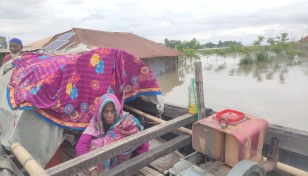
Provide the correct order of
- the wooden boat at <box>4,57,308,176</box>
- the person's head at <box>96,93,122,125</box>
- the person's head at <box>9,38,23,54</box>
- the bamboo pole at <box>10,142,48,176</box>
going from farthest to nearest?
1. the person's head at <box>9,38,23,54</box>
2. the person's head at <box>96,93,122,125</box>
3. the wooden boat at <box>4,57,308,176</box>
4. the bamboo pole at <box>10,142,48,176</box>

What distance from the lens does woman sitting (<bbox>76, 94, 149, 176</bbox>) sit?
7.43ft

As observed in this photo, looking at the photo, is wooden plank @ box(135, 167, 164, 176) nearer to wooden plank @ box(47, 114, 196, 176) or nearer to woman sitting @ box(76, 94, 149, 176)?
woman sitting @ box(76, 94, 149, 176)

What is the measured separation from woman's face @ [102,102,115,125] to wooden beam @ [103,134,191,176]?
Answer: 0.43 m

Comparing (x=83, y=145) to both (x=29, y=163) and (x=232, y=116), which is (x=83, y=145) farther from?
(x=232, y=116)

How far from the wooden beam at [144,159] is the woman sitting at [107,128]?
172 millimetres

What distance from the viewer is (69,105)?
276cm

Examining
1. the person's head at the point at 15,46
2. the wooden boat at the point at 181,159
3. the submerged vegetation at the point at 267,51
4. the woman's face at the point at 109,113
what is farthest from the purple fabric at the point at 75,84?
the submerged vegetation at the point at 267,51

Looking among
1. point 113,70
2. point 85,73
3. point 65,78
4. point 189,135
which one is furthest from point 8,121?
point 189,135

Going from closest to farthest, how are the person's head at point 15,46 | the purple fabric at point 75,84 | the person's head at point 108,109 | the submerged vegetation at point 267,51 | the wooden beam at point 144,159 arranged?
the wooden beam at point 144,159 < the person's head at point 108,109 < the purple fabric at point 75,84 < the person's head at point 15,46 < the submerged vegetation at point 267,51

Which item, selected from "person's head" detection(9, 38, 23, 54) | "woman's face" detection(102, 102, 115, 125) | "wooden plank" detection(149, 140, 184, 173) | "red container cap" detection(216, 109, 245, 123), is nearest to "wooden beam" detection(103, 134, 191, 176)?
"wooden plank" detection(149, 140, 184, 173)

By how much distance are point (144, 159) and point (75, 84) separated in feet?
4.05

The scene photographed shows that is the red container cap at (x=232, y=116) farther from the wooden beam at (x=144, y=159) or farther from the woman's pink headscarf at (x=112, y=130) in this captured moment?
the woman's pink headscarf at (x=112, y=130)

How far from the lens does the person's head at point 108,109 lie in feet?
7.32

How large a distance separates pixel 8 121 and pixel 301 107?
8.93 metres
